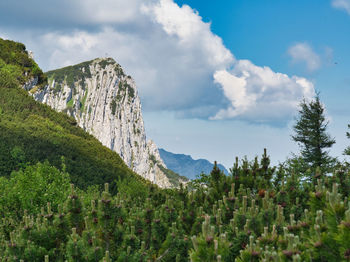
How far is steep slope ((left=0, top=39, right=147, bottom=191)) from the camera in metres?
71.5

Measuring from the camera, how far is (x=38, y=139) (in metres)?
84.9

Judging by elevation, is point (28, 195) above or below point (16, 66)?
below

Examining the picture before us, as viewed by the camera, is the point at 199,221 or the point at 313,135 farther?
the point at 313,135

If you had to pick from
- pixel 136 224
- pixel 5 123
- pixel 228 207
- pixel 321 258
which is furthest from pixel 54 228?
pixel 5 123

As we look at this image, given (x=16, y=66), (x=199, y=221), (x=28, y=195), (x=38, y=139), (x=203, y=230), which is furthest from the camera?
(x=16, y=66)

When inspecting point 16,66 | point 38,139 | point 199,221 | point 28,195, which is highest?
point 16,66

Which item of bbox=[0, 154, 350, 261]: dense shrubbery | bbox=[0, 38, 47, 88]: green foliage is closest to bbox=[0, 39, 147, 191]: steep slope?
bbox=[0, 38, 47, 88]: green foliage

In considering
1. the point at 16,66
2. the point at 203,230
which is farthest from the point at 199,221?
the point at 16,66

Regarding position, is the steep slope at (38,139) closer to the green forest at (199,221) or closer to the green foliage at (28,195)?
the green foliage at (28,195)

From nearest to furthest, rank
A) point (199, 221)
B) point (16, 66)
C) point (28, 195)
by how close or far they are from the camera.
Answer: point (199, 221) < point (28, 195) < point (16, 66)

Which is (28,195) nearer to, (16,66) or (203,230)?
(203,230)

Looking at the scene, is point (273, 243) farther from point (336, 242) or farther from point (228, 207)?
point (228, 207)

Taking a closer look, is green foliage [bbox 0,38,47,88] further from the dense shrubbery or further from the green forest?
the dense shrubbery

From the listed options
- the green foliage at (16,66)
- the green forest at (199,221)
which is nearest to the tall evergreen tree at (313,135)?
the green forest at (199,221)
